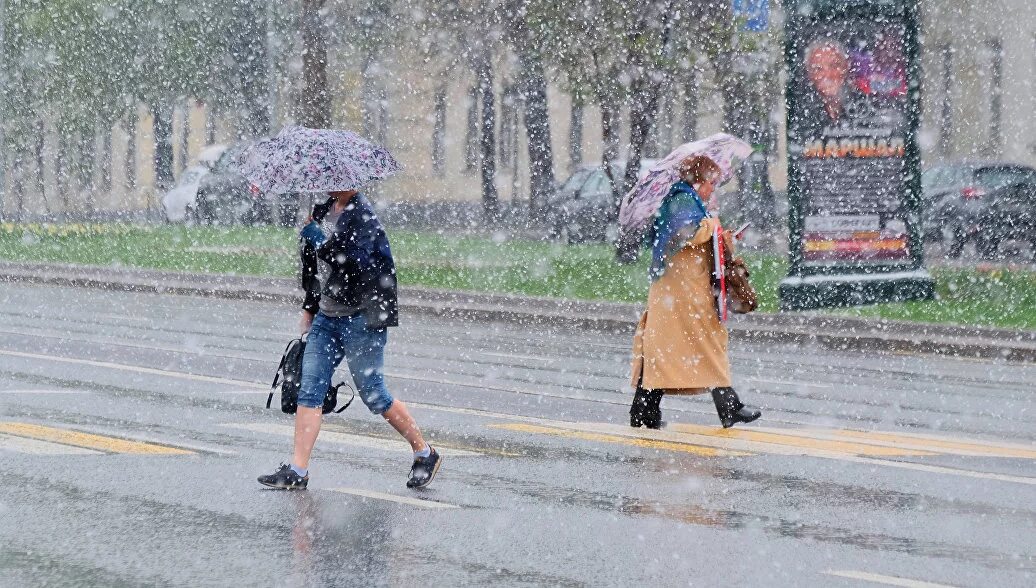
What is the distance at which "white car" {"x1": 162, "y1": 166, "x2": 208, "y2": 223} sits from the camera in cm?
4688

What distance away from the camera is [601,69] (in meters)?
29.5

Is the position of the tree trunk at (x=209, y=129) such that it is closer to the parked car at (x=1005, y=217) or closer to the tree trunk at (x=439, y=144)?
the tree trunk at (x=439, y=144)

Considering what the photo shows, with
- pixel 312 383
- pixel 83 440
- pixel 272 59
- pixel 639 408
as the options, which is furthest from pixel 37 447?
pixel 272 59

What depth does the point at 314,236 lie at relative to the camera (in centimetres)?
897

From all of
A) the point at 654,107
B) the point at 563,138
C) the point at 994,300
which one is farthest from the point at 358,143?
the point at 563,138

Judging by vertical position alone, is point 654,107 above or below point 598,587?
above

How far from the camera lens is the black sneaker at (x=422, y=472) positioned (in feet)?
30.2

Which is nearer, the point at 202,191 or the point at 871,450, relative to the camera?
the point at 871,450

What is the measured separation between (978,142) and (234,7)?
679 inches

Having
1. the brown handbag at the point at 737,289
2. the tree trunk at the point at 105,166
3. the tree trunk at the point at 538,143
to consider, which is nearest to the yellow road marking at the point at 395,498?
the brown handbag at the point at 737,289

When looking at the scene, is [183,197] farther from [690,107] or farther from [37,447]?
[37,447]

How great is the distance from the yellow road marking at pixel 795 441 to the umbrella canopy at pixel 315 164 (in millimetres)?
3135

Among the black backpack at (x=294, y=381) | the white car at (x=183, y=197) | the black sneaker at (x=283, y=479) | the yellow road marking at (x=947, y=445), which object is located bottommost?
the yellow road marking at (x=947, y=445)

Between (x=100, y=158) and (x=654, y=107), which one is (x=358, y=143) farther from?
(x=100, y=158)
